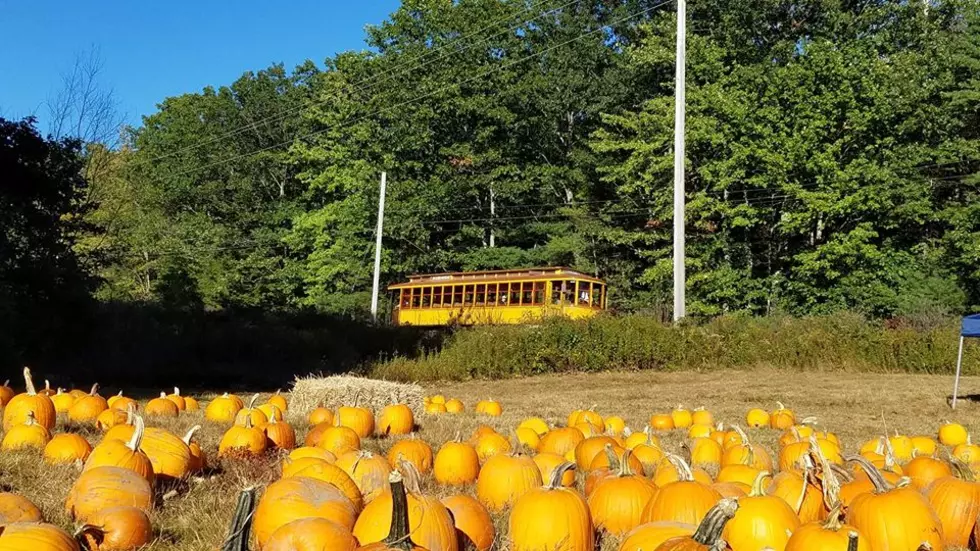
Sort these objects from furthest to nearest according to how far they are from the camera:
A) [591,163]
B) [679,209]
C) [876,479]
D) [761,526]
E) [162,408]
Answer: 1. [591,163]
2. [679,209]
3. [162,408]
4. [876,479]
5. [761,526]

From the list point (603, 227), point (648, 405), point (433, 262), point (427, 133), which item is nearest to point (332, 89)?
point (427, 133)

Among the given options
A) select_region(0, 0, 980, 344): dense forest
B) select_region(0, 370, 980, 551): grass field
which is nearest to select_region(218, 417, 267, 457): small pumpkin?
select_region(0, 370, 980, 551): grass field

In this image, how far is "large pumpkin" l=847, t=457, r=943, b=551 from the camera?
3.47 meters

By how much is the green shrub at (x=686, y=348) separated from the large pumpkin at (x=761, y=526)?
16488 mm

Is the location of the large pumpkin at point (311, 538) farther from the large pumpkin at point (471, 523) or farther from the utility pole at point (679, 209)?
the utility pole at point (679, 209)

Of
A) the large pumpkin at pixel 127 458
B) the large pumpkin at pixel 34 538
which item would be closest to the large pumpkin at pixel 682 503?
the large pumpkin at pixel 34 538

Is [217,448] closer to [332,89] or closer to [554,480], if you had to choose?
[554,480]

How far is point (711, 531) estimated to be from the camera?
8.56ft

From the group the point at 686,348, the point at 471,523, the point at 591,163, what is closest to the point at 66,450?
the point at 471,523

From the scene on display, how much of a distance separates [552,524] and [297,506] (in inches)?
→ 39.2

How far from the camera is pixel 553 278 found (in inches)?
1141

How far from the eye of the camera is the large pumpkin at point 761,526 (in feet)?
11.3

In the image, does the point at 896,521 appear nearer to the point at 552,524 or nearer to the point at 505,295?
the point at 552,524

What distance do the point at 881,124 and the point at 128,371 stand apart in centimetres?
2698
